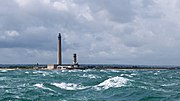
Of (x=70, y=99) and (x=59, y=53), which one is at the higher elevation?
(x=59, y=53)

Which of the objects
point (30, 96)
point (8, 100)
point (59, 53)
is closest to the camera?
point (8, 100)

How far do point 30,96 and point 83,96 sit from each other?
6.28m

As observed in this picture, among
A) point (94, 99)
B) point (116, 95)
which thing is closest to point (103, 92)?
point (116, 95)

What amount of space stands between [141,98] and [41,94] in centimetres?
1228

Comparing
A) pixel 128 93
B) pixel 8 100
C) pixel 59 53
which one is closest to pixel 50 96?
pixel 8 100

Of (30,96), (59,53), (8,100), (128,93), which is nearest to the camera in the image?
(8,100)

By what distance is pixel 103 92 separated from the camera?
4884 cm

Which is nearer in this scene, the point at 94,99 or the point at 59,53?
the point at 94,99

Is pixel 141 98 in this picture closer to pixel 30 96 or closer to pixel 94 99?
pixel 94 99

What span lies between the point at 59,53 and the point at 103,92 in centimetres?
14677

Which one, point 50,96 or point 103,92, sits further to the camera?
point 103,92

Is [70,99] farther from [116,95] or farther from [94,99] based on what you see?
[116,95]

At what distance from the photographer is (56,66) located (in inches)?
7667

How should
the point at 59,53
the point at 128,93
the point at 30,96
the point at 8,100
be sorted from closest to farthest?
the point at 8,100 < the point at 30,96 < the point at 128,93 < the point at 59,53
